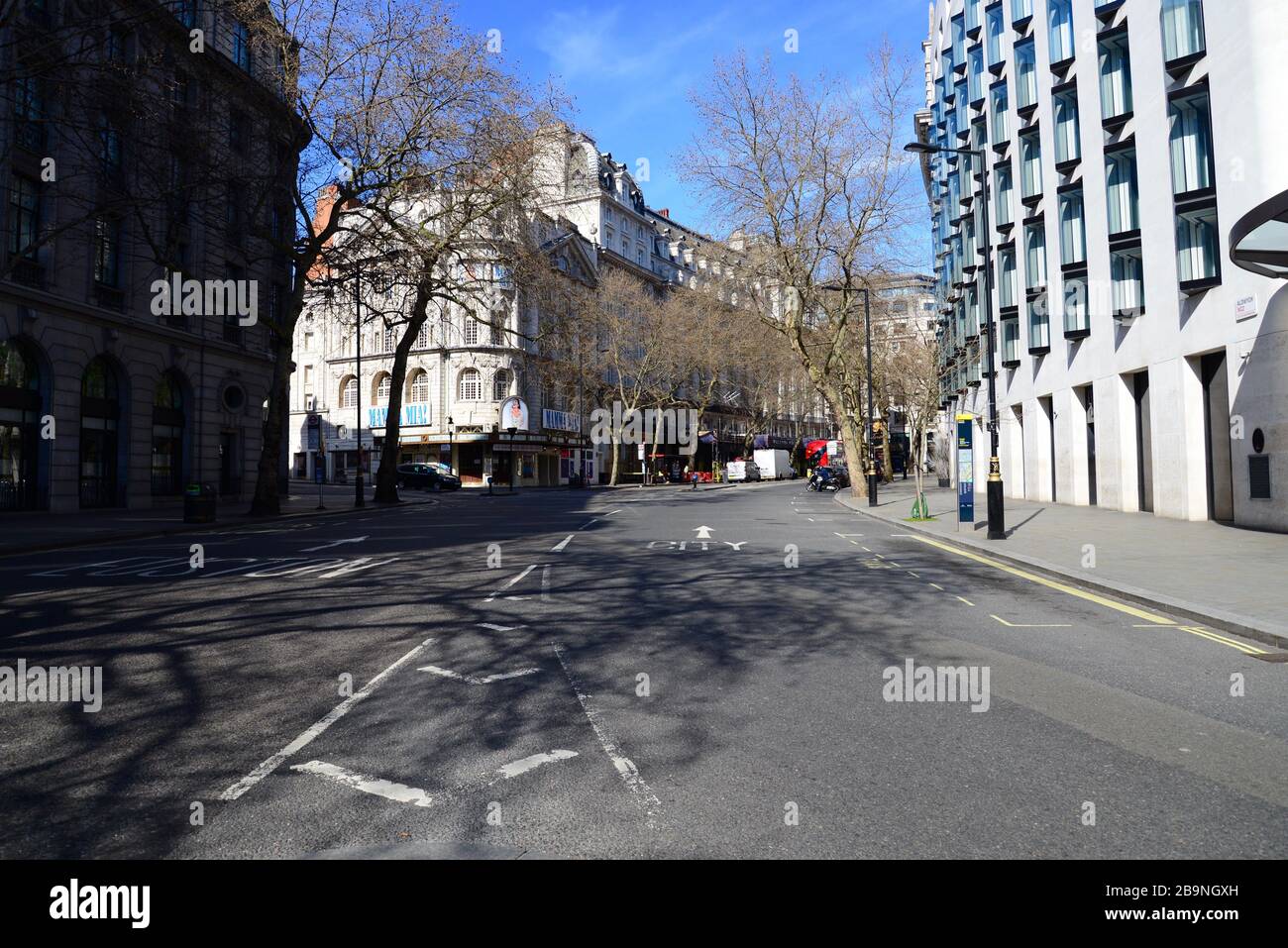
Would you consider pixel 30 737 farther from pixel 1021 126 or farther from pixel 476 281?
pixel 1021 126

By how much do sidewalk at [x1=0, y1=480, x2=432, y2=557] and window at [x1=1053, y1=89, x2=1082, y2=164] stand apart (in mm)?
27561

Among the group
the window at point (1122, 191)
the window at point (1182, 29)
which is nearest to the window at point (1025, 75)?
the window at point (1122, 191)

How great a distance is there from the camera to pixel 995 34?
3416cm

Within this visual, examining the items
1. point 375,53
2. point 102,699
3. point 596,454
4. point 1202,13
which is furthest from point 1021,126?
point 596,454

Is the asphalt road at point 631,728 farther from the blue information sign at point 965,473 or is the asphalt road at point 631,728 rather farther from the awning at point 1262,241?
the blue information sign at point 965,473

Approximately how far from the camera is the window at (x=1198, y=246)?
19312 millimetres

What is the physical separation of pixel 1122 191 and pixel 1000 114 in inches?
496

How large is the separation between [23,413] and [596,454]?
5199 centimetres

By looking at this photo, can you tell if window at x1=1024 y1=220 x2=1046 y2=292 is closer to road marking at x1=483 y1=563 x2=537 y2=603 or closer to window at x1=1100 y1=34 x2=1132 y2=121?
window at x1=1100 y1=34 x2=1132 y2=121

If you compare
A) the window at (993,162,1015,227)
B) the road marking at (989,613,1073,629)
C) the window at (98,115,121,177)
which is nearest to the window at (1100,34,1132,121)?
the window at (993,162,1015,227)

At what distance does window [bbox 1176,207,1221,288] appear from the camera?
19.3 m

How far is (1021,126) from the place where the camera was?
32.1 metres

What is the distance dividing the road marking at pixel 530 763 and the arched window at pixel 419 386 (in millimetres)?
60422

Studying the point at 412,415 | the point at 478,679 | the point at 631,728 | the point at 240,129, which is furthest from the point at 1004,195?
the point at 412,415
